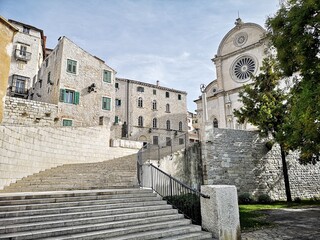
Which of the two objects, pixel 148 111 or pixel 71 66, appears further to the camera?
pixel 148 111

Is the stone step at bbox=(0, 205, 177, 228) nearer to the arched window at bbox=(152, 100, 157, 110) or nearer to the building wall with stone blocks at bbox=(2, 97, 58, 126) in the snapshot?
the building wall with stone blocks at bbox=(2, 97, 58, 126)

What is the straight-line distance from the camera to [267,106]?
14.0 m

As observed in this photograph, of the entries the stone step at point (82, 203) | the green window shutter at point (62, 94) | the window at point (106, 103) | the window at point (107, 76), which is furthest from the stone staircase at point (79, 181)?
the window at point (107, 76)

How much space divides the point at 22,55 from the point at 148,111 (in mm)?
19106

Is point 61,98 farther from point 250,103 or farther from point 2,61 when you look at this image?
point 250,103

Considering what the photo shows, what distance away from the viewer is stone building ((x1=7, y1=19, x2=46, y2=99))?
28.3 metres

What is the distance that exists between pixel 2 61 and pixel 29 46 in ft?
83.5

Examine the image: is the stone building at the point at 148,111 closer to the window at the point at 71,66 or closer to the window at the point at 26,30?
the window at the point at 71,66

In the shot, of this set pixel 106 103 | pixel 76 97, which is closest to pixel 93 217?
pixel 76 97

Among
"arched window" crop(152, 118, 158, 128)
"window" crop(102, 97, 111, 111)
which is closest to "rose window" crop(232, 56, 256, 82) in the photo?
"arched window" crop(152, 118, 158, 128)

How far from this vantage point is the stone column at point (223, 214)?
16.9ft

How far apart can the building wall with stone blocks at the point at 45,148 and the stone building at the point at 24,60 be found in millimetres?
18306

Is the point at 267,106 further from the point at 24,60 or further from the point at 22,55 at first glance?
the point at 22,55

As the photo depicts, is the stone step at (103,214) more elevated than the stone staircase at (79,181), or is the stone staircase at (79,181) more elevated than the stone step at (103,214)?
the stone staircase at (79,181)
